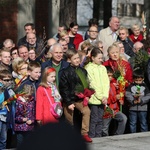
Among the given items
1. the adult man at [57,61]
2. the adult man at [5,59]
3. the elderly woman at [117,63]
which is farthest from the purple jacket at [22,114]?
the elderly woman at [117,63]

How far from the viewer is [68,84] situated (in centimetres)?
880

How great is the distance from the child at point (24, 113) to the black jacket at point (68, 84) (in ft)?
1.93

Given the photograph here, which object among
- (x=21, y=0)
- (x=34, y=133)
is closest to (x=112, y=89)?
(x=34, y=133)

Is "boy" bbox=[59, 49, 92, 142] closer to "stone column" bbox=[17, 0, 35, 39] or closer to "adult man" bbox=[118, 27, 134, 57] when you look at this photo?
"adult man" bbox=[118, 27, 134, 57]

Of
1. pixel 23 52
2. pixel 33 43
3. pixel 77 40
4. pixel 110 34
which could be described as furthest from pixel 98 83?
pixel 77 40

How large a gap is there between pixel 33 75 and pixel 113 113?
6.41 ft

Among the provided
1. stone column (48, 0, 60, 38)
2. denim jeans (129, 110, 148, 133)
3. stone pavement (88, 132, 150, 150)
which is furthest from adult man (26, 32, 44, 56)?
stone column (48, 0, 60, 38)

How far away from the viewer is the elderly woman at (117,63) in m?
9.94

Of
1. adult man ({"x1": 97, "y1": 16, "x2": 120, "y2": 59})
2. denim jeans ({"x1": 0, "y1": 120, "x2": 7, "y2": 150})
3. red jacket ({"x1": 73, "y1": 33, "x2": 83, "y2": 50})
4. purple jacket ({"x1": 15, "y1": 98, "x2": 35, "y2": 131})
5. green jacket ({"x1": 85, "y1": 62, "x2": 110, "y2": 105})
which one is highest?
adult man ({"x1": 97, "y1": 16, "x2": 120, "y2": 59})

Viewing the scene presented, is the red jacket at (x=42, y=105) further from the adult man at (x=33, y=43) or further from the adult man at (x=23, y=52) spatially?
the adult man at (x=33, y=43)

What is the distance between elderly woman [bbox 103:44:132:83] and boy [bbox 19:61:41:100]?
73.2 inches

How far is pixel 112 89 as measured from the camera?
976cm

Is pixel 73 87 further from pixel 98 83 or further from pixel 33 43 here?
pixel 33 43

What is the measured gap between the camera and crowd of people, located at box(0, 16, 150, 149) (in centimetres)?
830
